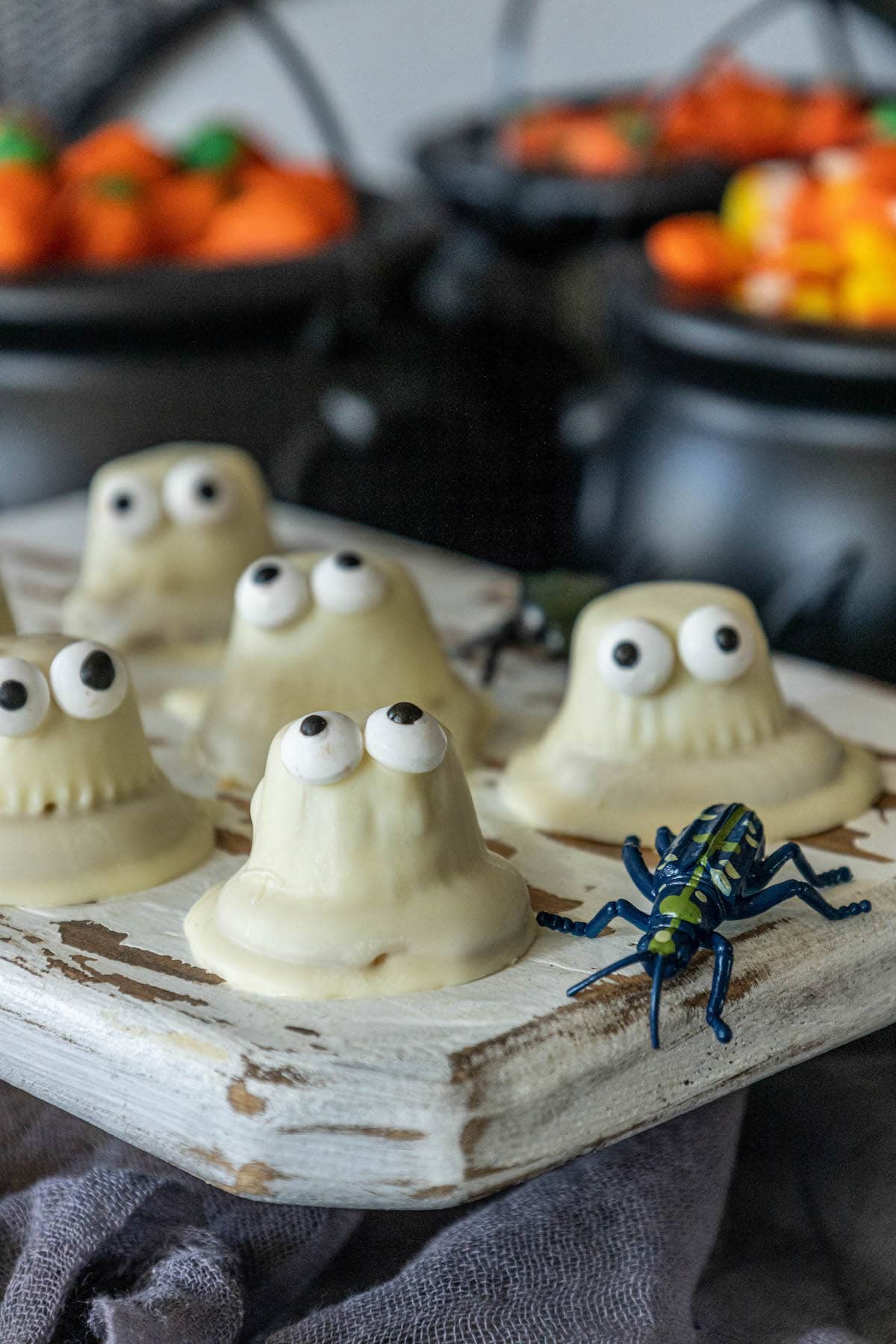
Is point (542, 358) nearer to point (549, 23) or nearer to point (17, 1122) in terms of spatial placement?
point (549, 23)

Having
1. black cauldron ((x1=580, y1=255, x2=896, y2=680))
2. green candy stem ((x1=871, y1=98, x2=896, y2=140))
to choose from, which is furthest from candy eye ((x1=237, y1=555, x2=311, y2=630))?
green candy stem ((x1=871, y1=98, x2=896, y2=140))

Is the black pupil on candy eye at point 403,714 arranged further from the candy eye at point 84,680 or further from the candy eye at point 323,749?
the candy eye at point 84,680

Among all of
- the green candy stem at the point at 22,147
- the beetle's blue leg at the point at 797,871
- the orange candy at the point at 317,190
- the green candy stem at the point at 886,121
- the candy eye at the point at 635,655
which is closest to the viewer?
the beetle's blue leg at the point at 797,871

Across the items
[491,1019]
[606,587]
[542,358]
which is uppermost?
[491,1019]

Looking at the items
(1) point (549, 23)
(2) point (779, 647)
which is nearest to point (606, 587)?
(2) point (779, 647)

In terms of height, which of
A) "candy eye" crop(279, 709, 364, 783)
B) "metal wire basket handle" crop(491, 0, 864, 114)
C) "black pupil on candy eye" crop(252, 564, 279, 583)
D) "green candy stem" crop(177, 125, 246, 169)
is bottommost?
"metal wire basket handle" crop(491, 0, 864, 114)

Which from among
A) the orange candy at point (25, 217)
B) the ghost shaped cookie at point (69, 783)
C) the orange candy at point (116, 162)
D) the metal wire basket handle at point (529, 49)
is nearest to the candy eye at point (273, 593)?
the ghost shaped cookie at point (69, 783)

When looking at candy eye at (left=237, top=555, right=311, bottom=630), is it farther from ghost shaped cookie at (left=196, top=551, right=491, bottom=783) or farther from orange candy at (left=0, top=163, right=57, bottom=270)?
orange candy at (left=0, top=163, right=57, bottom=270)
